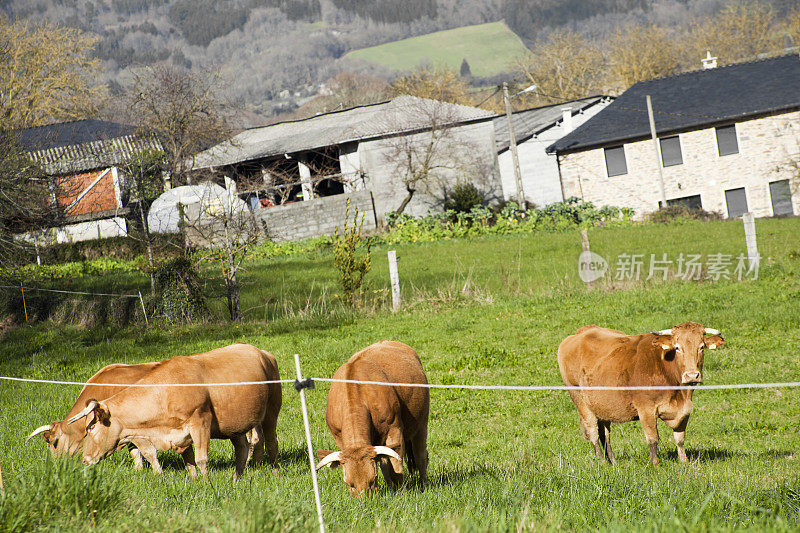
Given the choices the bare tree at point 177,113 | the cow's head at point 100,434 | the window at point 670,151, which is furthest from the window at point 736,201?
the cow's head at point 100,434

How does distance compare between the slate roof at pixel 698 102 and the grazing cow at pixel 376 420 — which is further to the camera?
the slate roof at pixel 698 102

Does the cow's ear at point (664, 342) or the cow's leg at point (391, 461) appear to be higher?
the cow's ear at point (664, 342)

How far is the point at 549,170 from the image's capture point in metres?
47.8

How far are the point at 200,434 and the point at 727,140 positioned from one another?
40.5 metres

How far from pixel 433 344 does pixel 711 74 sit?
3964 cm

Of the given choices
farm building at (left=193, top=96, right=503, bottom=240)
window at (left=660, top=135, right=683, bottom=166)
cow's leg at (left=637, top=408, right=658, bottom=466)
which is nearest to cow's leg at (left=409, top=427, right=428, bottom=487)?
cow's leg at (left=637, top=408, right=658, bottom=466)

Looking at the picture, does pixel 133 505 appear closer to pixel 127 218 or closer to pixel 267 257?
pixel 267 257

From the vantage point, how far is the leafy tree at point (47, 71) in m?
52.8

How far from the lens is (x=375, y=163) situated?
40844mm

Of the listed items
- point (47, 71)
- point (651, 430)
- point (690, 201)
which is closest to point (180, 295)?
point (651, 430)

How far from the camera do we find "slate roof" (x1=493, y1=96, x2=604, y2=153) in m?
49.2

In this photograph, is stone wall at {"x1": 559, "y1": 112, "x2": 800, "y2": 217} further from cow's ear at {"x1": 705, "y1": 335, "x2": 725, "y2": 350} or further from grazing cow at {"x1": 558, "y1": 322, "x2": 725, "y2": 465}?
cow's ear at {"x1": 705, "y1": 335, "x2": 725, "y2": 350}

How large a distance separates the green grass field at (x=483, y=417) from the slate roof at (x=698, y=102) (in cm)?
1750

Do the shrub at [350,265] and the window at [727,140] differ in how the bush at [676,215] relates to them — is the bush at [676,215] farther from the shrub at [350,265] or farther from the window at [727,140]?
the shrub at [350,265]
